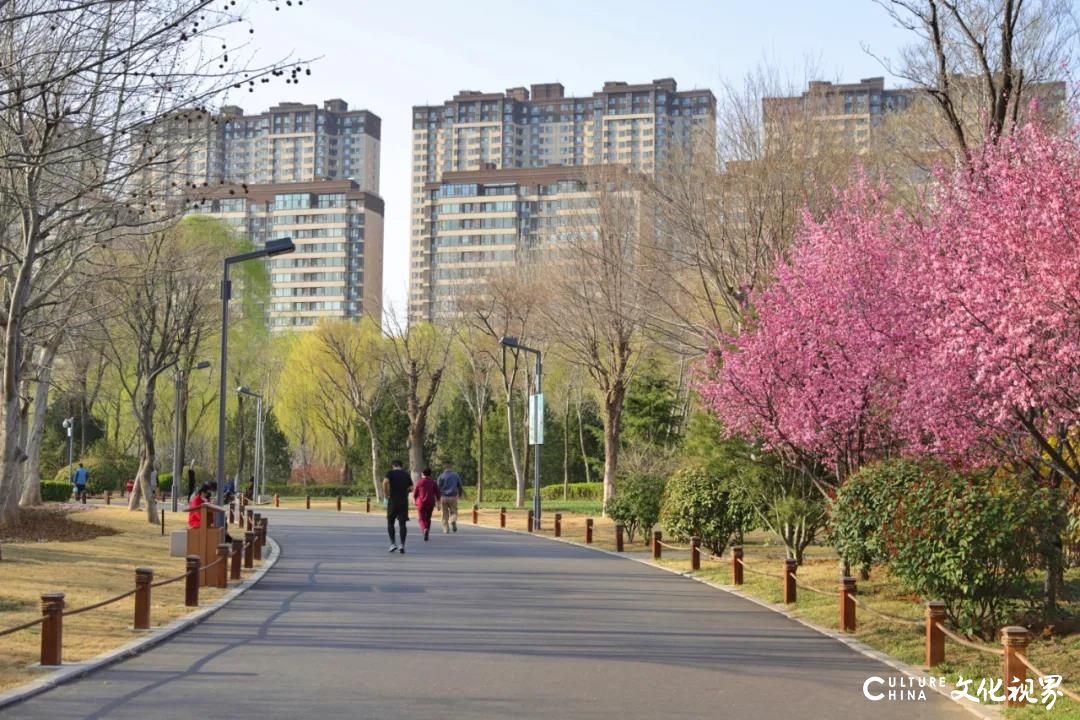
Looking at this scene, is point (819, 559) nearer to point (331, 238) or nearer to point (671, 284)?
point (671, 284)

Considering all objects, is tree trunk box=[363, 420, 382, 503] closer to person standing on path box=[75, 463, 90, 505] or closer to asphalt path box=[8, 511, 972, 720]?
person standing on path box=[75, 463, 90, 505]

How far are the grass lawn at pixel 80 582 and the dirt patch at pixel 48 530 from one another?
23mm

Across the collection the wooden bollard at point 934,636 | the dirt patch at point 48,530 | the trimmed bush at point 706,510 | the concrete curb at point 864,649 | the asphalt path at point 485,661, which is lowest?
the concrete curb at point 864,649

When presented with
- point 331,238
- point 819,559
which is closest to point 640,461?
point 819,559

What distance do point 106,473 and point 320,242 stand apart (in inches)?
4229

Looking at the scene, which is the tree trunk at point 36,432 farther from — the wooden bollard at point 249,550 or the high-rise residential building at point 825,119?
the high-rise residential building at point 825,119

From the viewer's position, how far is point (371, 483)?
7288cm

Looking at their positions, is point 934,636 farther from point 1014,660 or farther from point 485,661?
point 485,661

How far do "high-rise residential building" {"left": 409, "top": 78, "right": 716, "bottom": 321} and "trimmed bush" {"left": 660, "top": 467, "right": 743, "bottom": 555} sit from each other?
12599cm

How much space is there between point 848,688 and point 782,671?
0.89 m

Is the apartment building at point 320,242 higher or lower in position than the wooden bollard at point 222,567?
higher

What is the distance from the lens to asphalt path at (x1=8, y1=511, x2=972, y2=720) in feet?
30.7

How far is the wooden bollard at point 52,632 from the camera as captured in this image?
11000mm

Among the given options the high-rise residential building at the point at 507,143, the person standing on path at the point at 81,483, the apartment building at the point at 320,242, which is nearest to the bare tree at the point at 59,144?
the person standing on path at the point at 81,483
